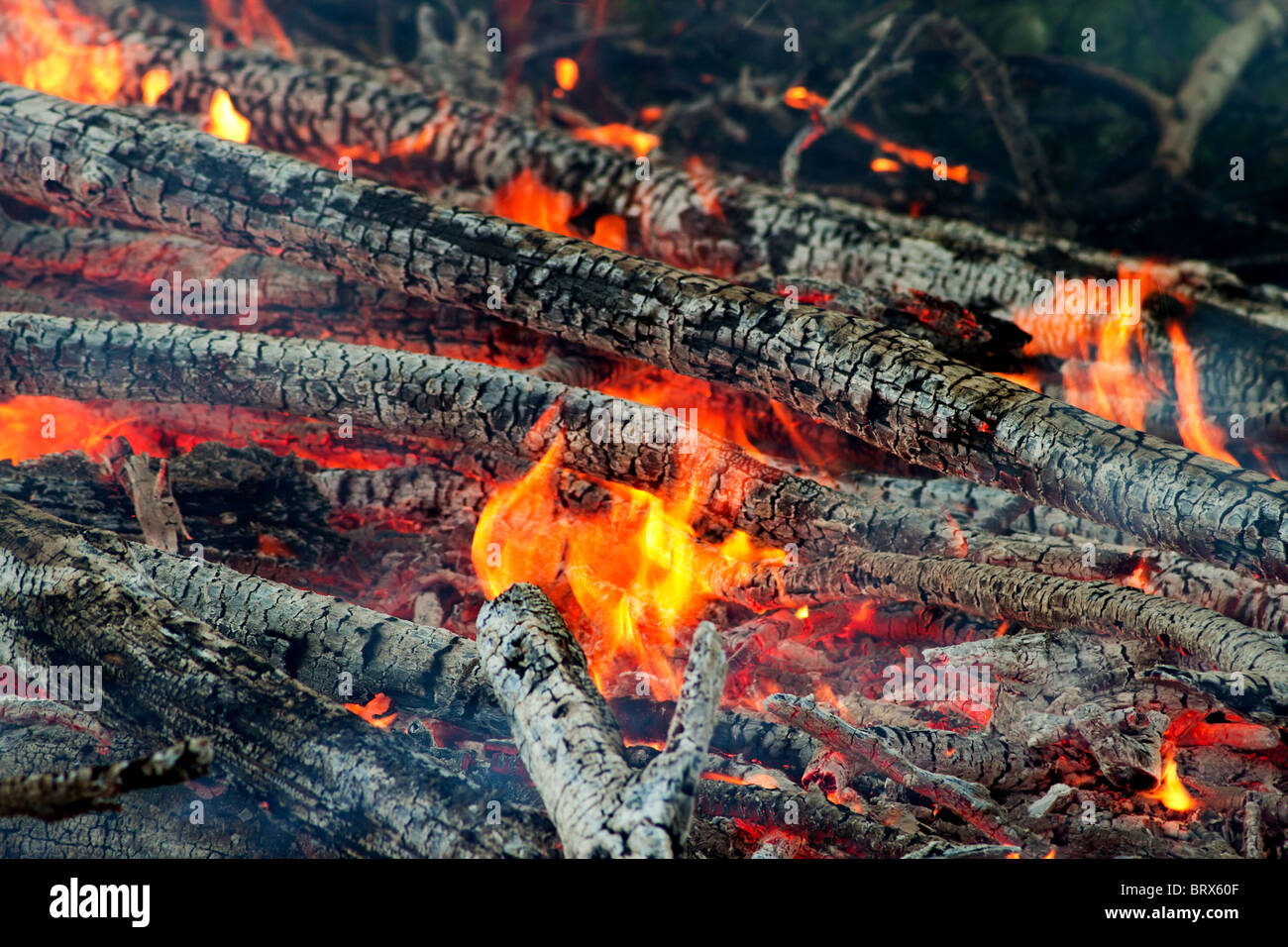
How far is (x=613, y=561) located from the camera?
162 inches

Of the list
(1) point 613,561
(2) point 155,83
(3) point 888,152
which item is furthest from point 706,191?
(2) point 155,83

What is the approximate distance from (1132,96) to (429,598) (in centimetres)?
672

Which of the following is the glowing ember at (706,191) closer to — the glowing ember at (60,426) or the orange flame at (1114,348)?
the orange flame at (1114,348)

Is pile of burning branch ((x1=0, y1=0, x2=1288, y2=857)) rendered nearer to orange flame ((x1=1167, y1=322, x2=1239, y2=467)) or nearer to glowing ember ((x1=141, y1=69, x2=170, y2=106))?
orange flame ((x1=1167, y1=322, x2=1239, y2=467))

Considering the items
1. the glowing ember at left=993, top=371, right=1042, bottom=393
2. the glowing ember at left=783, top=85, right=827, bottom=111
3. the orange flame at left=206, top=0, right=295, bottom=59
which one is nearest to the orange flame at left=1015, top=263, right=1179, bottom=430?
the glowing ember at left=993, top=371, right=1042, bottom=393

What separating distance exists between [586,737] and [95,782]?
114cm

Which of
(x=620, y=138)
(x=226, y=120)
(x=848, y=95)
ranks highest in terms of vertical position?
(x=848, y=95)

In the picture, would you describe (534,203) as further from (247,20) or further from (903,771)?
(903,771)

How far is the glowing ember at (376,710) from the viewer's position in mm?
3314

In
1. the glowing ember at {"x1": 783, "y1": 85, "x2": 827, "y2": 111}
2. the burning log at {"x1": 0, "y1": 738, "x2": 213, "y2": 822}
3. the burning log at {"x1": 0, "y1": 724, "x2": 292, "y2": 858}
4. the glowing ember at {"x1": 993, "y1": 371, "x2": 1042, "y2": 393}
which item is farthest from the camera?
the glowing ember at {"x1": 783, "y1": 85, "x2": 827, "y2": 111}

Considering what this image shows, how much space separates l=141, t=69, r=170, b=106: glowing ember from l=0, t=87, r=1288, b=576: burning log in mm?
1767

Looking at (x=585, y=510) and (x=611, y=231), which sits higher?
(x=611, y=231)

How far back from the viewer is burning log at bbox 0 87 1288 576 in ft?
10.5
